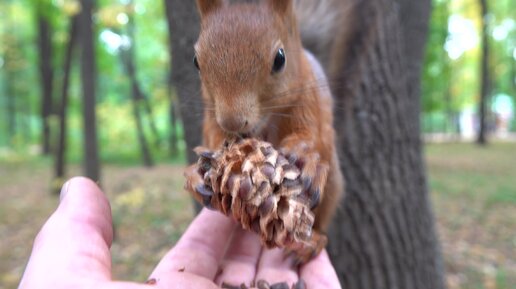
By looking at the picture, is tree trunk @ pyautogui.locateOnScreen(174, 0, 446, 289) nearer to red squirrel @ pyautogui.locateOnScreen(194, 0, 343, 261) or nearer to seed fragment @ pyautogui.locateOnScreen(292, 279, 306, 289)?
red squirrel @ pyautogui.locateOnScreen(194, 0, 343, 261)

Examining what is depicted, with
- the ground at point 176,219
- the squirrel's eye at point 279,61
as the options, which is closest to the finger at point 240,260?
the squirrel's eye at point 279,61

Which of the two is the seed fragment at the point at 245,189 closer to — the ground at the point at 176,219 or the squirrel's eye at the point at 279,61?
the squirrel's eye at the point at 279,61

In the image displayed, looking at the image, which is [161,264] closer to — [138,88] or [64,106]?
[64,106]

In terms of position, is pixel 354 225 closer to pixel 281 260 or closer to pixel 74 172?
pixel 281 260

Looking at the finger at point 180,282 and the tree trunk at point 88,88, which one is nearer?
the finger at point 180,282

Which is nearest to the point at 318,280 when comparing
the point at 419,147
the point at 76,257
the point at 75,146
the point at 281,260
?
the point at 281,260
